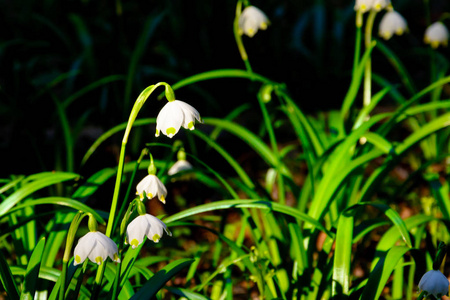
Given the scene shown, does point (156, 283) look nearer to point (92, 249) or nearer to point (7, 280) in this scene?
point (92, 249)

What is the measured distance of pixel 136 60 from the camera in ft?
10.4

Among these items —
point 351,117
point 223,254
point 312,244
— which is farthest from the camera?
point 223,254

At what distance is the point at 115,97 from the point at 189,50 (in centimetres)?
118

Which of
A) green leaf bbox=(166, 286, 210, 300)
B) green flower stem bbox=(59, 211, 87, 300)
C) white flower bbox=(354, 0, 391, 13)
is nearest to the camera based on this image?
green flower stem bbox=(59, 211, 87, 300)

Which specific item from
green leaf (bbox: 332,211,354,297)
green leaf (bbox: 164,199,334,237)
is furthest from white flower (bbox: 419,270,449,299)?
green leaf (bbox: 164,199,334,237)

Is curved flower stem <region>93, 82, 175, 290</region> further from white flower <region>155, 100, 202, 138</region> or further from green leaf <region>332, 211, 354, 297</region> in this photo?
green leaf <region>332, 211, 354, 297</region>

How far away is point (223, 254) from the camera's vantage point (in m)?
2.78

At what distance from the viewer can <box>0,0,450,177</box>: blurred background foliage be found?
3172mm

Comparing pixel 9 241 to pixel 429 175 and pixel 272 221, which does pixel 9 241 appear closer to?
pixel 272 221

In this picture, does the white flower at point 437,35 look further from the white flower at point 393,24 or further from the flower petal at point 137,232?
the flower petal at point 137,232

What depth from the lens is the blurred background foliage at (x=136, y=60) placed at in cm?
317

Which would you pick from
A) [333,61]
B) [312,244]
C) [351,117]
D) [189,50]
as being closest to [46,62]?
[189,50]

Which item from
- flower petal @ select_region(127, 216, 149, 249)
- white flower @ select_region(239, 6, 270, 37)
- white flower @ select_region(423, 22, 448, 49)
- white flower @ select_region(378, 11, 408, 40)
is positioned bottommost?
flower petal @ select_region(127, 216, 149, 249)

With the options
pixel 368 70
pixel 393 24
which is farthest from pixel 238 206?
pixel 393 24
